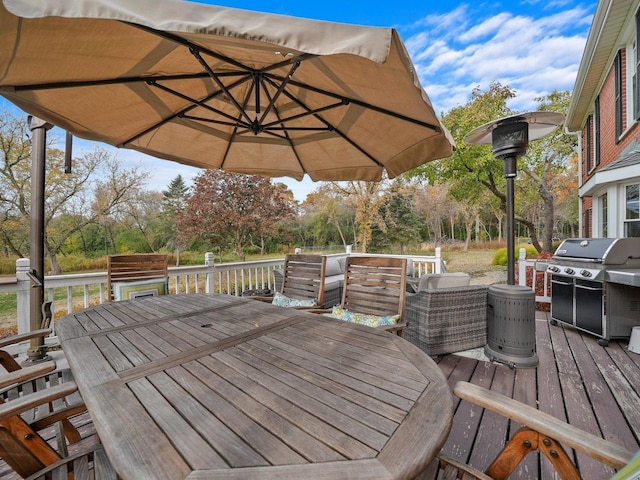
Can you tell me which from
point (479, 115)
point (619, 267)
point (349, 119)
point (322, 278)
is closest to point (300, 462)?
point (322, 278)

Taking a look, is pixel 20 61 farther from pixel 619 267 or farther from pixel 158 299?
pixel 619 267

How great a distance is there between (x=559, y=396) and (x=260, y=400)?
2.41 metres

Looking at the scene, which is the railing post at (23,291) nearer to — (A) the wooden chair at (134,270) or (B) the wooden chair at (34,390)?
(A) the wooden chair at (134,270)

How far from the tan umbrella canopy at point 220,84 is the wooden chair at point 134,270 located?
44.8 inches

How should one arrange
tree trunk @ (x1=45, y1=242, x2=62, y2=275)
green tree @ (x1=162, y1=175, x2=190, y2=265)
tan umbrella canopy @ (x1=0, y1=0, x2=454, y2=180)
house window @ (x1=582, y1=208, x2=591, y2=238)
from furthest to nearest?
green tree @ (x1=162, y1=175, x2=190, y2=265), tree trunk @ (x1=45, y1=242, x2=62, y2=275), house window @ (x1=582, y1=208, x2=591, y2=238), tan umbrella canopy @ (x1=0, y1=0, x2=454, y2=180)

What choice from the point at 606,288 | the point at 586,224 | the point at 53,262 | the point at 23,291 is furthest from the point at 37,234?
the point at 586,224

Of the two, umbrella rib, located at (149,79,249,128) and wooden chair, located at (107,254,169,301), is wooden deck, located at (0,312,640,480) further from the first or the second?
umbrella rib, located at (149,79,249,128)

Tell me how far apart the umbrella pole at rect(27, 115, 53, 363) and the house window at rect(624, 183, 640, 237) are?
737cm

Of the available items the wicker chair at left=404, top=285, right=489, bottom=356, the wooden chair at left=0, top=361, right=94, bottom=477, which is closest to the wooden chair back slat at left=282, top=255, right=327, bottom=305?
the wicker chair at left=404, top=285, right=489, bottom=356

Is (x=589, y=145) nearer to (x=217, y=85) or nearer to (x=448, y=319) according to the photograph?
(x=448, y=319)

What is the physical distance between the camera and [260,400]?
100 cm

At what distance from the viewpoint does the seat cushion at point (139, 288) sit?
3.04 meters

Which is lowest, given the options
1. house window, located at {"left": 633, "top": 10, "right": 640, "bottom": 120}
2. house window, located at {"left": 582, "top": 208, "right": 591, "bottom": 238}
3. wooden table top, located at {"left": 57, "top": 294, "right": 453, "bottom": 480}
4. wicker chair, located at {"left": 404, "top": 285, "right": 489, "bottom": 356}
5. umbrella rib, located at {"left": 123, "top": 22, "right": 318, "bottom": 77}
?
wicker chair, located at {"left": 404, "top": 285, "right": 489, "bottom": 356}

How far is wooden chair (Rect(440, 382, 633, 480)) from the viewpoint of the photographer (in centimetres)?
81
